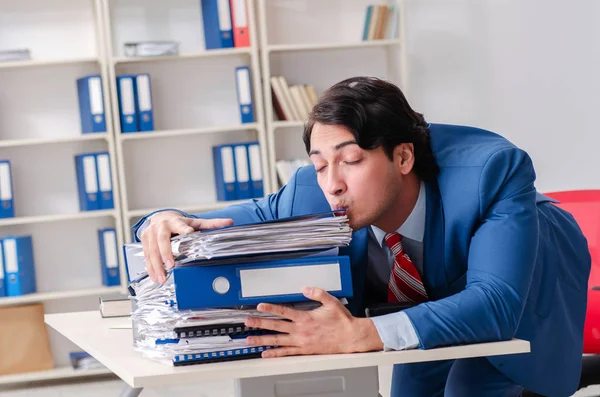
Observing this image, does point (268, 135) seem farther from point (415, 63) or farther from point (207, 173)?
point (415, 63)

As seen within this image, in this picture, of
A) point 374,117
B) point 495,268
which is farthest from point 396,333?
point 374,117

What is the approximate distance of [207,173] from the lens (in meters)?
4.65

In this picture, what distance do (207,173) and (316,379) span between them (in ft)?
11.4

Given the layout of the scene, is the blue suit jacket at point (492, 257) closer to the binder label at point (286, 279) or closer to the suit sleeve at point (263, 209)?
the suit sleeve at point (263, 209)

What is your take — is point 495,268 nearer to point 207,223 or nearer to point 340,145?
point 340,145

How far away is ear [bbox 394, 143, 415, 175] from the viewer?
Result: 1593 millimetres

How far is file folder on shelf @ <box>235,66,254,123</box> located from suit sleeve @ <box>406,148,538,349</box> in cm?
291

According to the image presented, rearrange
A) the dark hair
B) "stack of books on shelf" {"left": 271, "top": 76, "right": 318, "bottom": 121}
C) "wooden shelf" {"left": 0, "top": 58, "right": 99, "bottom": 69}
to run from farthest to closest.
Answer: "stack of books on shelf" {"left": 271, "top": 76, "right": 318, "bottom": 121} < "wooden shelf" {"left": 0, "top": 58, "right": 99, "bottom": 69} < the dark hair

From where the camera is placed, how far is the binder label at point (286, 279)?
1229mm

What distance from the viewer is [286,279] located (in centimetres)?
124

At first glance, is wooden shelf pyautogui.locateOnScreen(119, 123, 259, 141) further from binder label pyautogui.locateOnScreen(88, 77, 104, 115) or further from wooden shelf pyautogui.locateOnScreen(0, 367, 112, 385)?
wooden shelf pyautogui.locateOnScreen(0, 367, 112, 385)

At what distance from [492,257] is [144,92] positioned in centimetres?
Result: 318

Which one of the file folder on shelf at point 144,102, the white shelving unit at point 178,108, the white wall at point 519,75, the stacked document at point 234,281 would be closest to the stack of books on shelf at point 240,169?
the white shelving unit at point 178,108

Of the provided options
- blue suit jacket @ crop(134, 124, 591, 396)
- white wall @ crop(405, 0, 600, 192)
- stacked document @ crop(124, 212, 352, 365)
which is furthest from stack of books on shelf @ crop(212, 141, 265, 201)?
stacked document @ crop(124, 212, 352, 365)
